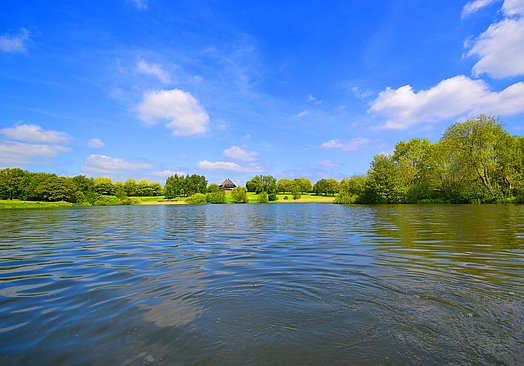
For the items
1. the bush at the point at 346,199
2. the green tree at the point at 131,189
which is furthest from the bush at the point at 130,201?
the bush at the point at 346,199

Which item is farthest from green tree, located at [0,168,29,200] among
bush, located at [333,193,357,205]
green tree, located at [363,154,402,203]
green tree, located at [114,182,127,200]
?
green tree, located at [363,154,402,203]

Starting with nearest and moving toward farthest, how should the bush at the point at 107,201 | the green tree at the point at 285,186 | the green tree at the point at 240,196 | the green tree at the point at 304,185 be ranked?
the bush at the point at 107,201 < the green tree at the point at 240,196 < the green tree at the point at 304,185 < the green tree at the point at 285,186

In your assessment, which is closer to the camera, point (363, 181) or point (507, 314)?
point (507, 314)

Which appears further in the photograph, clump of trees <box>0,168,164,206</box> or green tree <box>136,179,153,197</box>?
green tree <box>136,179,153,197</box>

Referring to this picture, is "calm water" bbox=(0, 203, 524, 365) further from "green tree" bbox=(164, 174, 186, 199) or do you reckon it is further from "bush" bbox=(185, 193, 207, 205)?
"green tree" bbox=(164, 174, 186, 199)

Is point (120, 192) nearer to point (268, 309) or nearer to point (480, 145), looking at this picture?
point (480, 145)

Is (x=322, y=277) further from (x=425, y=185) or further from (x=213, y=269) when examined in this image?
(x=425, y=185)

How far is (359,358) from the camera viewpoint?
390 centimetres

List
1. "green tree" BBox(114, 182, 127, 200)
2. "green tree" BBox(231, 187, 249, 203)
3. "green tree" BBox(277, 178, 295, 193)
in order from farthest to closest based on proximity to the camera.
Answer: "green tree" BBox(277, 178, 295, 193)
"green tree" BBox(231, 187, 249, 203)
"green tree" BBox(114, 182, 127, 200)

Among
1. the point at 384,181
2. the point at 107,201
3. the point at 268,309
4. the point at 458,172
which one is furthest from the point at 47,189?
the point at 458,172

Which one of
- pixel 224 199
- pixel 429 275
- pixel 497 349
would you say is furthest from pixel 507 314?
pixel 224 199

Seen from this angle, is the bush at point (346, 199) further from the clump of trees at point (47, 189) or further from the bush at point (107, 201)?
the bush at point (107, 201)

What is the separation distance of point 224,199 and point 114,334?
122m

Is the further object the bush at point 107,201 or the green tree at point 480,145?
the bush at point 107,201
